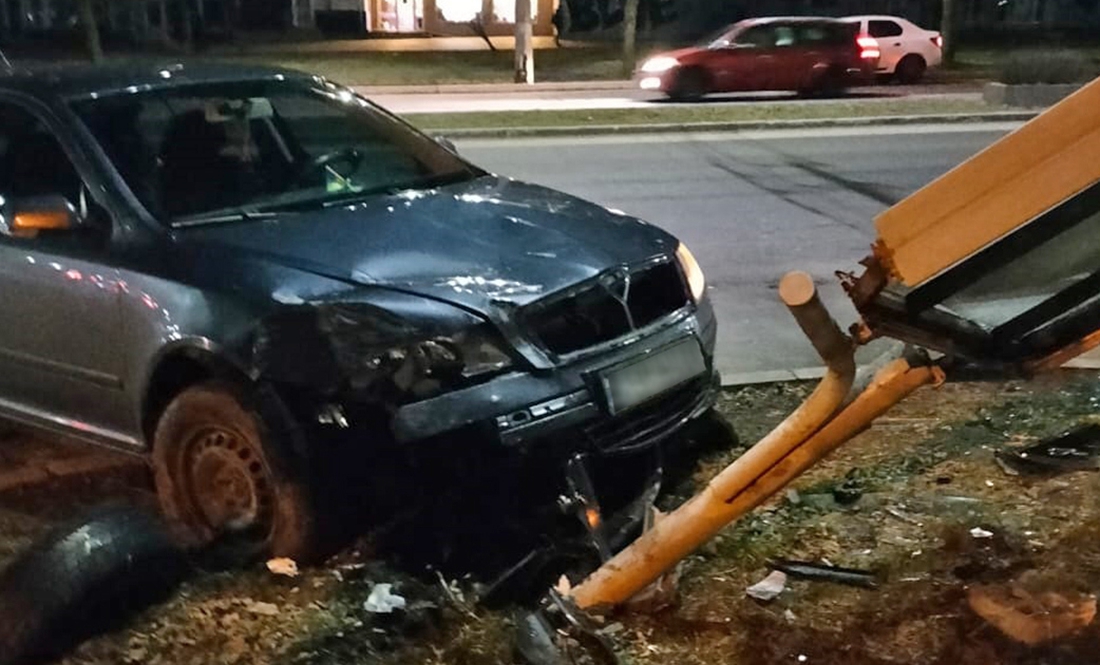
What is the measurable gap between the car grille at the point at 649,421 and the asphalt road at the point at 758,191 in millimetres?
1574

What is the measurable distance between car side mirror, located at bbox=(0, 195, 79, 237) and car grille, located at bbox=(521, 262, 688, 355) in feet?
5.68

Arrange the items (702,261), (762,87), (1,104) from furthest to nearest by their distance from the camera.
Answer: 1. (762,87)
2. (702,261)
3. (1,104)

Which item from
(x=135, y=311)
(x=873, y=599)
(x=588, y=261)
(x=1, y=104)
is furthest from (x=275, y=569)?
(x=1, y=104)

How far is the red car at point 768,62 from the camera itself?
20.7m

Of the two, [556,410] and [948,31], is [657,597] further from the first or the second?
[948,31]

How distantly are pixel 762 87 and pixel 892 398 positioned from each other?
18.5m

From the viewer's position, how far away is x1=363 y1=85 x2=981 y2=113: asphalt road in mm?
19656

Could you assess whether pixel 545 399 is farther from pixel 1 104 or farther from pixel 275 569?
pixel 1 104

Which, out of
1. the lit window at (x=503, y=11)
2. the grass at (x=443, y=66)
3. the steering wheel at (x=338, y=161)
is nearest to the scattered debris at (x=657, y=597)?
the steering wheel at (x=338, y=161)

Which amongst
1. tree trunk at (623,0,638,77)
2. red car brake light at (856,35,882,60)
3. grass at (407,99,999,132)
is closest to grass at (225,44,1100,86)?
tree trunk at (623,0,638,77)

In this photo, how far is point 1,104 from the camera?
508 cm

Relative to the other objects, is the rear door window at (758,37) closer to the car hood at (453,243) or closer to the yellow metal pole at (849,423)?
the car hood at (453,243)

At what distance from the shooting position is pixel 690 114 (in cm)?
1784

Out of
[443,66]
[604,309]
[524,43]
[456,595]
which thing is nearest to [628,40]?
[524,43]
